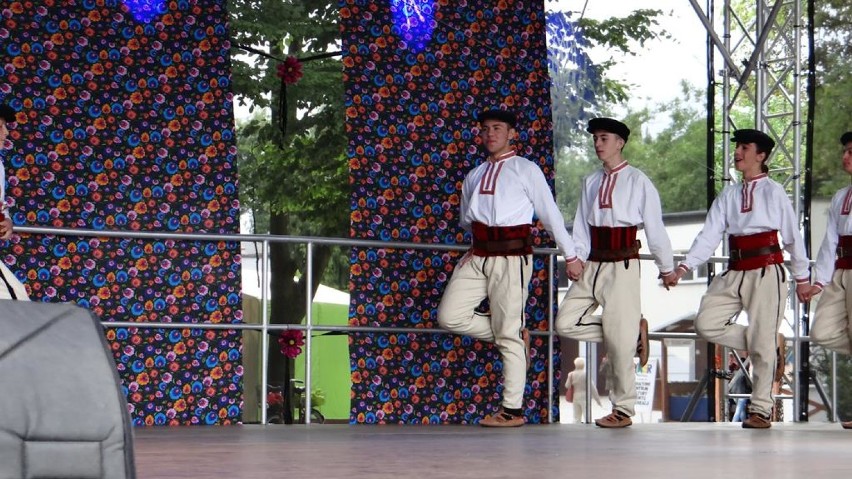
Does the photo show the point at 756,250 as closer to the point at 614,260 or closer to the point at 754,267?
the point at 754,267

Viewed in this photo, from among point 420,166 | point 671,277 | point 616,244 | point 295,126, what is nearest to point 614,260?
point 616,244

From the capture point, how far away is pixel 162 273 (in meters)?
6.07

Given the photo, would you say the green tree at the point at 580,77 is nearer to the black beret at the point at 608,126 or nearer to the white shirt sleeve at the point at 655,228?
the black beret at the point at 608,126

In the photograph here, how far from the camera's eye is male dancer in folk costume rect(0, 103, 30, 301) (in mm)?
5023

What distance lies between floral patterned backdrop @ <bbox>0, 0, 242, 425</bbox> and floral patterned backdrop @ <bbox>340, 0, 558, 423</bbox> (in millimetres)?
671

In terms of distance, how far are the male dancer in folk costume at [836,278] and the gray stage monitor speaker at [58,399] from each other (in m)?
5.75

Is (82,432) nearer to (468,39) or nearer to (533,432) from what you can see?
(533,432)

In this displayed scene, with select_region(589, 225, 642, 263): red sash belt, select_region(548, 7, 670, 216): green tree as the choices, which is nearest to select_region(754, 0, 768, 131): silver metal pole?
select_region(548, 7, 670, 216): green tree

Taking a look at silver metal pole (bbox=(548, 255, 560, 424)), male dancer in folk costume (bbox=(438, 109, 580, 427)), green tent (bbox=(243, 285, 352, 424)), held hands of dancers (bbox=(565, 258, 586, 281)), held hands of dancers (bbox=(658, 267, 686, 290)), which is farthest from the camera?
green tent (bbox=(243, 285, 352, 424))

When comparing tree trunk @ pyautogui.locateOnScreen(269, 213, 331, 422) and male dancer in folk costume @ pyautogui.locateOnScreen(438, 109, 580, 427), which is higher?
male dancer in folk costume @ pyautogui.locateOnScreen(438, 109, 580, 427)

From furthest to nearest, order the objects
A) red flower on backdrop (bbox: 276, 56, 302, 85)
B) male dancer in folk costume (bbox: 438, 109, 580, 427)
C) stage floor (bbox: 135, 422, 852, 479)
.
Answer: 1. red flower on backdrop (bbox: 276, 56, 302, 85)
2. male dancer in folk costume (bbox: 438, 109, 580, 427)
3. stage floor (bbox: 135, 422, 852, 479)

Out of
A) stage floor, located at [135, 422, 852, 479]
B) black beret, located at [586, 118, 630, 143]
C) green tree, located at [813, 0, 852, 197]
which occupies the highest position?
green tree, located at [813, 0, 852, 197]

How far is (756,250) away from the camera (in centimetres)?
631

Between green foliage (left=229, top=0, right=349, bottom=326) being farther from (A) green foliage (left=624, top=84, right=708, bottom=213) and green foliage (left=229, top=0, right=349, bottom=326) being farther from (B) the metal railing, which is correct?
(A) green foliage (left=624, top=84, right=708, bottom=213)
